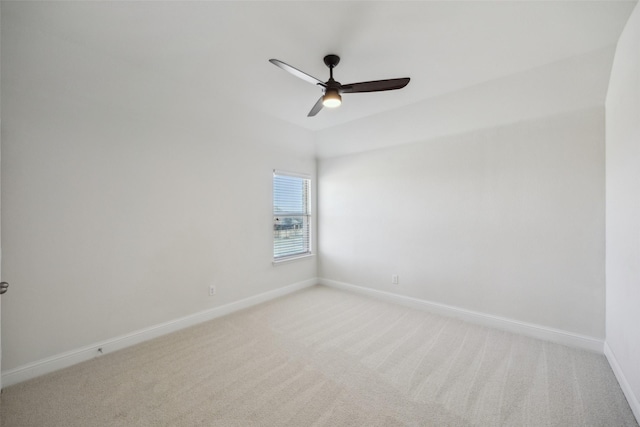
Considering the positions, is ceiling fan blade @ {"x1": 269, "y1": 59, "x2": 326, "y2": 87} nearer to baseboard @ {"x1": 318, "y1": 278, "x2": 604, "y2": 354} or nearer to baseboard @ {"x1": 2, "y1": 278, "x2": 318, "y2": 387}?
baseboard @ {"x1": 2, "y1": 278, "x2": 318, "y2": 387}

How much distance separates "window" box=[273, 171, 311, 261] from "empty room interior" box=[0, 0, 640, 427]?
0.45 metres

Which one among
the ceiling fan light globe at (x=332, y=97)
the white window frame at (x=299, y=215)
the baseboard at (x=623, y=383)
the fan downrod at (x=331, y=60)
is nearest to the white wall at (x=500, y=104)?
the white window frame at (x=299, y=215)

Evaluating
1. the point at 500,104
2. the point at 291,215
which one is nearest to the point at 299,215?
the point at 291,215

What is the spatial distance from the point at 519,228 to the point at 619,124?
3.87 ft

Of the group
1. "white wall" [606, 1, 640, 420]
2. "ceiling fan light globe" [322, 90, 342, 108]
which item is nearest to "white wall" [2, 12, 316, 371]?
"ceiling fan light globe" [322, 90, 342, 108]

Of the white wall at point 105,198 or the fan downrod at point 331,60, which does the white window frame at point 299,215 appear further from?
the fan downrod at point 331,60

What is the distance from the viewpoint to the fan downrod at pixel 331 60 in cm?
229

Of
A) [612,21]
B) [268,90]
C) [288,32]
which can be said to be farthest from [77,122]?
[612,21]

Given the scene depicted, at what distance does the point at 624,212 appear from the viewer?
1.91 m

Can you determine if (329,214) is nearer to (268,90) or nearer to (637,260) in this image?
(268,90)

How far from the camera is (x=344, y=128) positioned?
3.99 metres

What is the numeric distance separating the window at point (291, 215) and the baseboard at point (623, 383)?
3.59m

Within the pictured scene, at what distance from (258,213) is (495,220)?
9.78 ft

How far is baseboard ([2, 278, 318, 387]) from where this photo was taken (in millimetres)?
2027
